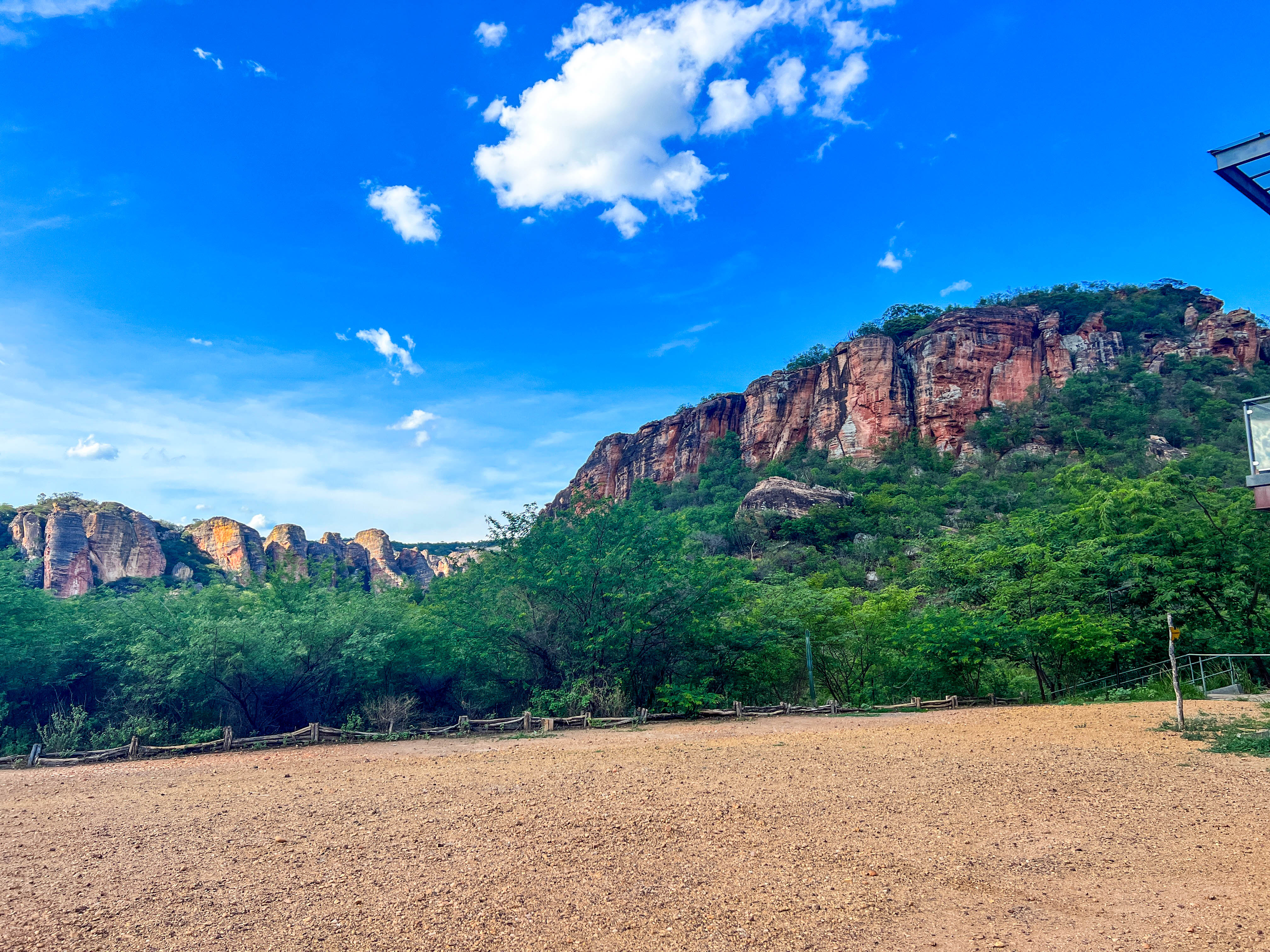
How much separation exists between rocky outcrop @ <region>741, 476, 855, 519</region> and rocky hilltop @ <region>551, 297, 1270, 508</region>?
1166cm

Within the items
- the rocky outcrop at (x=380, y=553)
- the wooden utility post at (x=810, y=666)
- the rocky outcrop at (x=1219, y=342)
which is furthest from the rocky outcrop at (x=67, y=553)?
the rocky outcrop at (x=1219, y=342)

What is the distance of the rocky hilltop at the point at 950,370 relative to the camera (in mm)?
49844

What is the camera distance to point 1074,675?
1677 centimetres

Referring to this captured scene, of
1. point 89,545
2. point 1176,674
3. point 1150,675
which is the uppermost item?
point 89,545

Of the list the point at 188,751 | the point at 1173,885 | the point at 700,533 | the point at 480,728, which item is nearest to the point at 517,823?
the point at 1173,885

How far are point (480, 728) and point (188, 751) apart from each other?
5276mm

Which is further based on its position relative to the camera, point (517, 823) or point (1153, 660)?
point (1153, 660)

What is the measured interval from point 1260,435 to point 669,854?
22.4ft

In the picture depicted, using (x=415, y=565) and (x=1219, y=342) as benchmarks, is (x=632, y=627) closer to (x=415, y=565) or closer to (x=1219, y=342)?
(x=1219, y=342)

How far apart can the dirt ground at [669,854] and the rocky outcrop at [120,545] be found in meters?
51.7

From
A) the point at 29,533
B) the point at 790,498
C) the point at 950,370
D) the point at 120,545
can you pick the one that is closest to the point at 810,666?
the point at 790,498

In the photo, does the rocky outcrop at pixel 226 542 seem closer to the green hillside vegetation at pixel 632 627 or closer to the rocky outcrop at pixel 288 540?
the rocky outcrop at pixel 288 540

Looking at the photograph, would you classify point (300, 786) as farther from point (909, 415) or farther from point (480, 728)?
point (909, 415)

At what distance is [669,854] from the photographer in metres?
5.35
